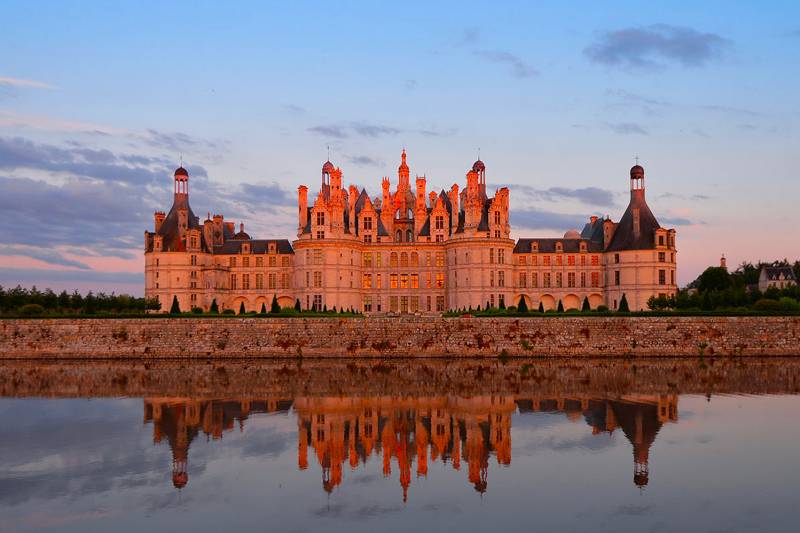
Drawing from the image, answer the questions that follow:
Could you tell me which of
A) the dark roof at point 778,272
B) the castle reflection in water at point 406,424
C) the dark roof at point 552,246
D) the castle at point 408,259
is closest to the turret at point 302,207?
the castle at point 408,259

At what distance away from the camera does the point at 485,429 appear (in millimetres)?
19500

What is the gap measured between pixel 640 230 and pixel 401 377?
126 feet

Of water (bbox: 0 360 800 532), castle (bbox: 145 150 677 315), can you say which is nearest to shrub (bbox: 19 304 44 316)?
castle (bbox: 145 150 677 315)

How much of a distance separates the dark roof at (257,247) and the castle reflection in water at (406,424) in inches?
1648

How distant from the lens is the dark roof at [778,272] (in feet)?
306

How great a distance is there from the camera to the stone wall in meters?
38.6

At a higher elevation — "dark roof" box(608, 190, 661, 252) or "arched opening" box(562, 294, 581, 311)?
"dark roof" box(608, 190, 661, 252)

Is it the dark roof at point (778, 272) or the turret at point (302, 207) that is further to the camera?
the dark roof at point (778, 272)

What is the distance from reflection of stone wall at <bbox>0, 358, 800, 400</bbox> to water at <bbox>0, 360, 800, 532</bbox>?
0.22 metres

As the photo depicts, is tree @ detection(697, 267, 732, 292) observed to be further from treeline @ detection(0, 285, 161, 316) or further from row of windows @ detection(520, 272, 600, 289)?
treeline @ detection(0, 285, 161, 316)

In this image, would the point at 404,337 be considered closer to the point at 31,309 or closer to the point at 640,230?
the point at 31,309

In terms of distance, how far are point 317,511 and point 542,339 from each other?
1074 inches

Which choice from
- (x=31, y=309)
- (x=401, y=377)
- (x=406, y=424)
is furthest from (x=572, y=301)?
(x=406, y=424)

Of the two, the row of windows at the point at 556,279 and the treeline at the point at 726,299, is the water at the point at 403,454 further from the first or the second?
the row of windows at the point at 556,279
